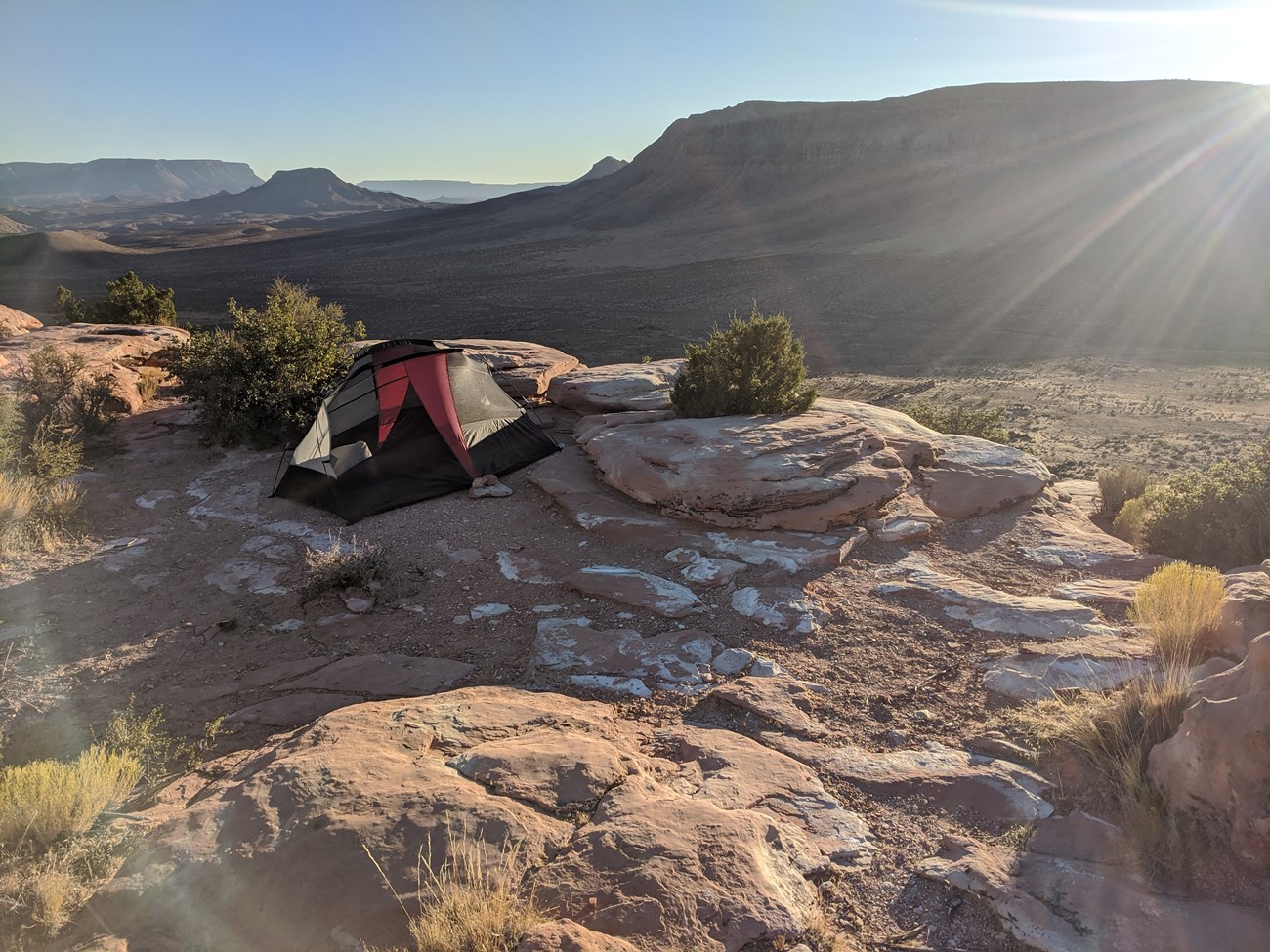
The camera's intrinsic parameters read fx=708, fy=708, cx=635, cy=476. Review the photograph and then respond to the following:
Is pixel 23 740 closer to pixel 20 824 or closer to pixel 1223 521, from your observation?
pixel 20 824

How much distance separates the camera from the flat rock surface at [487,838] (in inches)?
98.0

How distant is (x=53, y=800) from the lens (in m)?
2.79

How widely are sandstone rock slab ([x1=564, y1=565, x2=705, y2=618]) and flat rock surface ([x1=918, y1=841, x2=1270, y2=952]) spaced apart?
2.59 m

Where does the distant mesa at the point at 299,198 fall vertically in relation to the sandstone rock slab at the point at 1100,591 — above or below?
above

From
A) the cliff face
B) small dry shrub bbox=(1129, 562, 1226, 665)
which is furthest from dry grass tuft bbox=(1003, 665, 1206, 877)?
the cliff face

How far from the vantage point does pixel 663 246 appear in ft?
158

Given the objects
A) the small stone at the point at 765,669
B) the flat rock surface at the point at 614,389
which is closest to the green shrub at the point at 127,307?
the flat rock surface at the point at 614,389

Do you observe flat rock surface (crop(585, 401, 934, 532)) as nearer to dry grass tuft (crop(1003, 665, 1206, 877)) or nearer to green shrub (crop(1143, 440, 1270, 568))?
green shrub (crop(1143, 440, 1270, 568))

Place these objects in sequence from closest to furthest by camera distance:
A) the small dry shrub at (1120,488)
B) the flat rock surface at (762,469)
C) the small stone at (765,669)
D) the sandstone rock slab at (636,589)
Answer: the small stone at (765,669)
the sandstone rock slab at (636,589)
the flat rock surface at (762,469)
the small dry shrub at (1120,488)

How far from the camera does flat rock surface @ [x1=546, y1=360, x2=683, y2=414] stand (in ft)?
29.7

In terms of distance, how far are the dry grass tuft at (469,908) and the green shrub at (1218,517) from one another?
18.9 ft

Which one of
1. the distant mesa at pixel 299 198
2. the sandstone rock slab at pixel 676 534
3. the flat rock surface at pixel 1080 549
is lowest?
the flat rock surface at pixel 1080 549

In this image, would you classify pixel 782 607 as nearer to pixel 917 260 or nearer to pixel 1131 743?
pixel 1131 743

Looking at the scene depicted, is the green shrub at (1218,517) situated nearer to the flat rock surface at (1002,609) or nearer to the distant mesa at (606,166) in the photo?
the flat rock surface at (1002,609)
